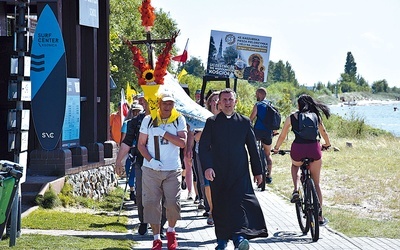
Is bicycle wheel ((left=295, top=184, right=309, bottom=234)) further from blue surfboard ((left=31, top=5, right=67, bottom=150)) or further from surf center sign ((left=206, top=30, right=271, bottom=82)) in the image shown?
surf center sign ((left=206, top=30, right=271, bottom=82))

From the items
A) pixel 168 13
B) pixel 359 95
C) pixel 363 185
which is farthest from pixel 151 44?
pixel 359 95

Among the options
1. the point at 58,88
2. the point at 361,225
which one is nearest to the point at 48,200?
the point at 58,88

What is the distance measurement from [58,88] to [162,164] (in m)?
3.58

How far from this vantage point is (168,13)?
56562mm

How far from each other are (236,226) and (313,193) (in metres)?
2.14

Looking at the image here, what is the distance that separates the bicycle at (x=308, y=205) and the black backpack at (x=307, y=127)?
306mm

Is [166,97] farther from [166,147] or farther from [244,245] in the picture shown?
[244,245]

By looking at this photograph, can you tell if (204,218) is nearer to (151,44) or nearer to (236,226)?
(151,44)

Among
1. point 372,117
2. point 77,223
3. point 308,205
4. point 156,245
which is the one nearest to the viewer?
point 156,245

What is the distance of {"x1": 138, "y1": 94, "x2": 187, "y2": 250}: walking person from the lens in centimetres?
1088

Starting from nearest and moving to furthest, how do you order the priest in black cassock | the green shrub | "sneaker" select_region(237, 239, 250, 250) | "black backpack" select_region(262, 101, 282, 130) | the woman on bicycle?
1. "sneaker" select_region(237, 239, 250, 250)
2. the priest in black cassock
3. the woman on bicycle
4. the green shrub
5. "black backpack" select_region(262, 101, 282, 130)

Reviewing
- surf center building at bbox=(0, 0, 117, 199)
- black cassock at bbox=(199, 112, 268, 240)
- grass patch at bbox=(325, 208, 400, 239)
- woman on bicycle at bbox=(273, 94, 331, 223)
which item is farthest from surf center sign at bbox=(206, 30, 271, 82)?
black cassock at bbox=(199, 112, 268, 240)

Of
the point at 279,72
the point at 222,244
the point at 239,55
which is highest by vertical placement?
the point at 239,55

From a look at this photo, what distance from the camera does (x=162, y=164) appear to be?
35.6 feet
